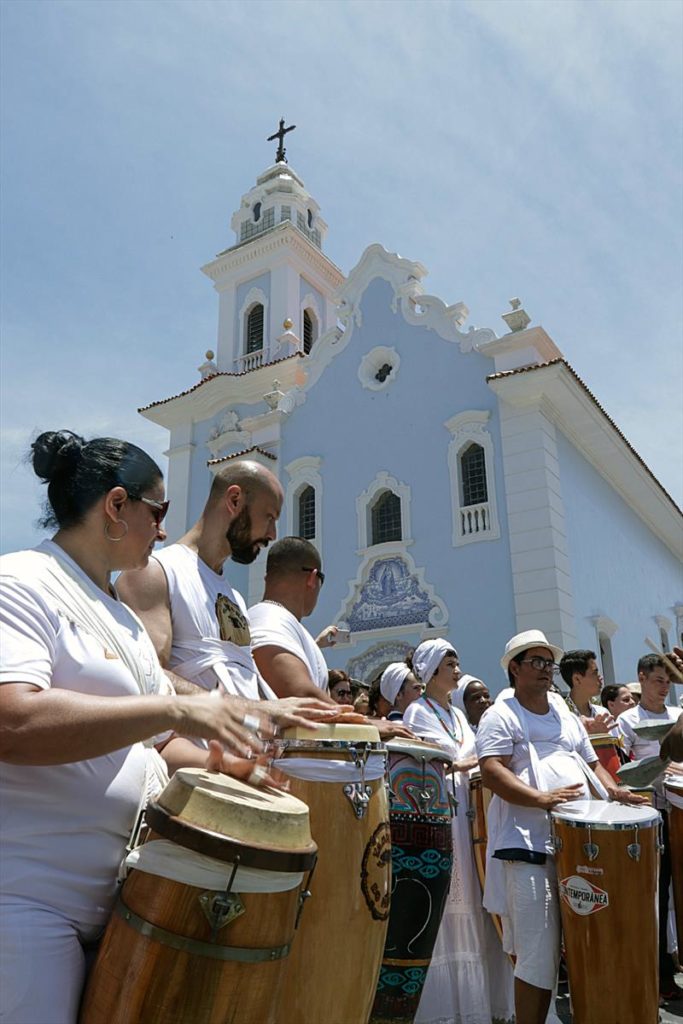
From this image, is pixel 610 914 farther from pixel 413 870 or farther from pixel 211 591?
pixel 211 591

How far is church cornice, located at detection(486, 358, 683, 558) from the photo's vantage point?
13484 millimetres

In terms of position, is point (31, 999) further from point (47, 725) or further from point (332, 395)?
point (332, 395)

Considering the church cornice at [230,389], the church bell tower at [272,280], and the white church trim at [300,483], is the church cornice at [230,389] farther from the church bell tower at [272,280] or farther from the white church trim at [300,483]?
the white church trim at [300,483]

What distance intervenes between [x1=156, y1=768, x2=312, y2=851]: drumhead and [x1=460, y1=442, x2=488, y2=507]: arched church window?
12.7m

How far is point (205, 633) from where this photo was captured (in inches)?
103

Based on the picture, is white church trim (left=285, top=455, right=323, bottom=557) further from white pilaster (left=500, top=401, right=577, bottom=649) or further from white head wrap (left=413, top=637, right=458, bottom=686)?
white head wrap (left=413, top=637, right=458, bottom=686)

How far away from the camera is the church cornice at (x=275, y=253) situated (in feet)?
69.6

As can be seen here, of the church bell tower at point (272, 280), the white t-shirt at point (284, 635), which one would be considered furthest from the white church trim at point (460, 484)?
the white t-shirt at point (284, 635)

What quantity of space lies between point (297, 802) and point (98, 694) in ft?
1.67

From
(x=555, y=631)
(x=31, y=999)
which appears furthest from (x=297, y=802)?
(x=555, y=631)

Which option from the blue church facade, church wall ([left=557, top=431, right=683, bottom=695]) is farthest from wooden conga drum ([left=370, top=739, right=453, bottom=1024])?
church wall ([left=557, top=431, right=683, bottom=695])

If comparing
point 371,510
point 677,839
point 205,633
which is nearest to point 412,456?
point 371,510

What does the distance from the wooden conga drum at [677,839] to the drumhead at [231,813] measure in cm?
401

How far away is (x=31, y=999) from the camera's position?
1402mm
